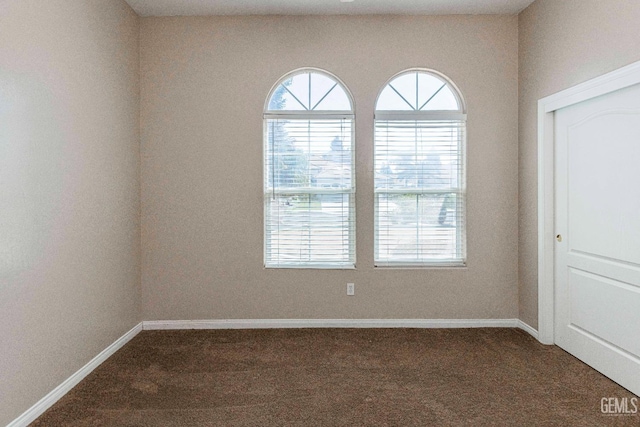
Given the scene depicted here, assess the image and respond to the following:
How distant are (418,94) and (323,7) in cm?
120

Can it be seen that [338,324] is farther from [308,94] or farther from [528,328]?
[308,94]

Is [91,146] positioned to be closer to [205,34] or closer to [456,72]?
[205,34]

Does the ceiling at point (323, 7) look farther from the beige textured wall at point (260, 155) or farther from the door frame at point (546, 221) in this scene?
the door frame at point (546, 221)

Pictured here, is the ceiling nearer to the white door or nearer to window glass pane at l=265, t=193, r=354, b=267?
the white door

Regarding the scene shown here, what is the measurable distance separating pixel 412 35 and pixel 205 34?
1.97 meters

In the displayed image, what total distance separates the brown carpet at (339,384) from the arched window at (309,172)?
0.83m

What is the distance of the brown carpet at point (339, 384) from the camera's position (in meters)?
2.31

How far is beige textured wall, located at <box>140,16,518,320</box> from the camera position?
3.82m

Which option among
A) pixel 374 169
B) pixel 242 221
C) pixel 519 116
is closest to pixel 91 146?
pixel 242 221

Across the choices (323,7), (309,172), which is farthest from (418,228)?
(323,7)

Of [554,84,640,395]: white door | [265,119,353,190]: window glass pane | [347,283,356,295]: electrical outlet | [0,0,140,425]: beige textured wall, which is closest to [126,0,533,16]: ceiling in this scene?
[0,0,140,425]: beige textured wall

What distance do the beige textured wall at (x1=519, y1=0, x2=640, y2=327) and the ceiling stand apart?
410mm

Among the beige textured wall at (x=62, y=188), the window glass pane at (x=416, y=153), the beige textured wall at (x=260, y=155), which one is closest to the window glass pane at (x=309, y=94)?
the beige textured wall at (x=260, y=155)

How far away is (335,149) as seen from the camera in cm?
Result: 389
